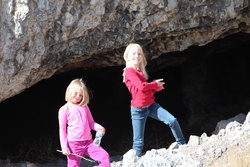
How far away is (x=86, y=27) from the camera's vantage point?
4410 mm

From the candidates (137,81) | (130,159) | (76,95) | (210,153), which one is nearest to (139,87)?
(137,81)

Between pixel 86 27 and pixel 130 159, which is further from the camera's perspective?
pixel 86 27

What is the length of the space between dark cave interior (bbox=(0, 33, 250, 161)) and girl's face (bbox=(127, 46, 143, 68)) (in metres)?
2.02

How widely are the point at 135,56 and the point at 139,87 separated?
0.99ft

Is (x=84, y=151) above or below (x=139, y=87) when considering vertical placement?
below

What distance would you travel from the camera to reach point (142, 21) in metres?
4.53

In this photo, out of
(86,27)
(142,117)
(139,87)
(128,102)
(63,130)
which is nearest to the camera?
(63,130)

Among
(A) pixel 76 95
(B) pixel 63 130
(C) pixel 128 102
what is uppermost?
(A) pixel 76 95

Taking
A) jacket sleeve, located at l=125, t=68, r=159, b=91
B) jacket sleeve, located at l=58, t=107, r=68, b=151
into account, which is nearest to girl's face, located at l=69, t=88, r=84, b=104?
jacket sleeve, located at l=58, t=107, r=68, b=151

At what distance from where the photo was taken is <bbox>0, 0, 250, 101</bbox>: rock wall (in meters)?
4.17

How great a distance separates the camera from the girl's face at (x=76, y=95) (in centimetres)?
365

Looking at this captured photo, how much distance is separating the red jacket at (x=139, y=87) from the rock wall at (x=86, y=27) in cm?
75

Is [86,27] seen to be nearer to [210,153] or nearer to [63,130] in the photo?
[63,130]

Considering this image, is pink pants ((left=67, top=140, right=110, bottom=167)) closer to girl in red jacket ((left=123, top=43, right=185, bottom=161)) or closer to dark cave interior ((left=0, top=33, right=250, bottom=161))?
girl in red jacket ((left=123, top=43, right=185, bottom=161))
